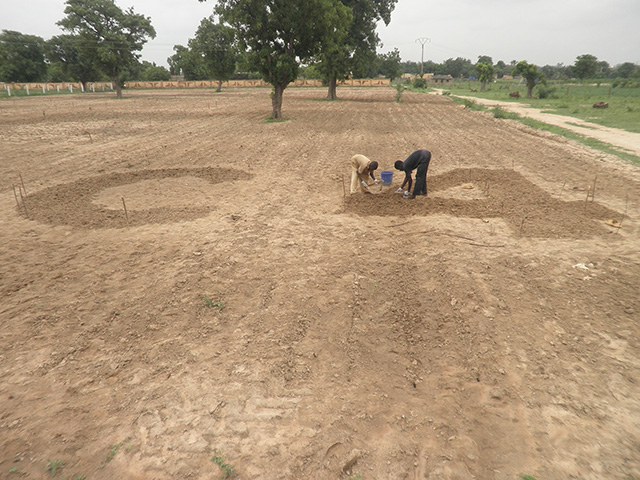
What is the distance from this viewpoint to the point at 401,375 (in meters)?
3.84

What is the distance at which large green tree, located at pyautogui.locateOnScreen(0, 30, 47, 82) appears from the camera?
52.4 m

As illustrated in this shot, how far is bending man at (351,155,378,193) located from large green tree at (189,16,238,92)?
41648mm

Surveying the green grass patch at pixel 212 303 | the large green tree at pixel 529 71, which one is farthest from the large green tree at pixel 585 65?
the green grass patch at pixel 212 303

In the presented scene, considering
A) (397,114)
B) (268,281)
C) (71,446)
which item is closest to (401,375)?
(268,281)

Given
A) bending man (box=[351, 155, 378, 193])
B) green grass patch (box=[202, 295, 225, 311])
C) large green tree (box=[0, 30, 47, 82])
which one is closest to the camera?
green grass patch (box=[202, 295, 225, 311])

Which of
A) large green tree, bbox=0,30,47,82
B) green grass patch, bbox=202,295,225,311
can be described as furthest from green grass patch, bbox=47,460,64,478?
large green tree, bbox=0,30,47,82

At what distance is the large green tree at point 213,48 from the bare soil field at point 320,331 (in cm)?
4194

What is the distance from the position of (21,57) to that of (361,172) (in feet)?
218

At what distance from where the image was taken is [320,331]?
4.41 meters

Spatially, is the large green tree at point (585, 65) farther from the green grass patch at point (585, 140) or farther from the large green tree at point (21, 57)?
the large green tree at point (21, 57)

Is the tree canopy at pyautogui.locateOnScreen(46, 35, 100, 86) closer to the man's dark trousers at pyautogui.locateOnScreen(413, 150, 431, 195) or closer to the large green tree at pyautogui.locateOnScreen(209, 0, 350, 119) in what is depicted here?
the large green tree at pyautogui.locateOnScreen(209, 0, 350, 119)

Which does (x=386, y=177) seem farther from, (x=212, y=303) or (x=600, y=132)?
(x=600, y=132)

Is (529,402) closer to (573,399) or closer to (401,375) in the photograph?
(573,399)

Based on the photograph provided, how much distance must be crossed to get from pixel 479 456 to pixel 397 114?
23.8 m
